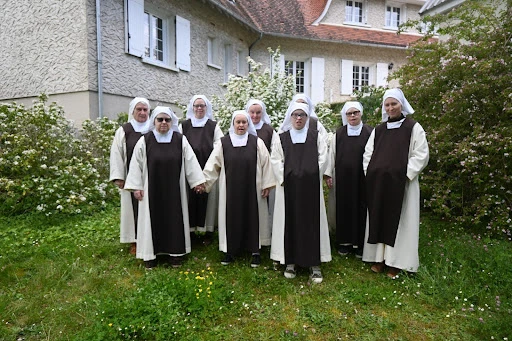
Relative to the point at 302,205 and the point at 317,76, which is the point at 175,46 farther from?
the point at 302,205

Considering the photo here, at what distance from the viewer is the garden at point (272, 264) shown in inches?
130

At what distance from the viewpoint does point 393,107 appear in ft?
13.6

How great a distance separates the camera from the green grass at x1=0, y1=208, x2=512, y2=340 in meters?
3.20

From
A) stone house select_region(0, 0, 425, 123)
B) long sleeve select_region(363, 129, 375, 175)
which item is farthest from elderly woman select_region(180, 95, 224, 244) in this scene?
stone house select_region(0, 0, 425, 123)

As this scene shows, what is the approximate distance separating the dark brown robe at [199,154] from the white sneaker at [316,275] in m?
1.73

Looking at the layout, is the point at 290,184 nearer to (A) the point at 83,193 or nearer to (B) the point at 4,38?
(A) the point at 83,193

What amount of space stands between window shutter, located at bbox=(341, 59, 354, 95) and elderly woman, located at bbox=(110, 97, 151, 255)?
1384 cm

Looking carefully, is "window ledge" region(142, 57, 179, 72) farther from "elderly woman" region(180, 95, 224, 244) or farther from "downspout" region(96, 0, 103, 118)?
"elderly woman" region(180, 95, 224, 244)

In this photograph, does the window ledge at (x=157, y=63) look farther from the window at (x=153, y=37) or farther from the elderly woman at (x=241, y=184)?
the elderly woman at (x=241, y=184)

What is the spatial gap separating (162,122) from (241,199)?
4.40 ft

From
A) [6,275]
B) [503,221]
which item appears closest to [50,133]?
[6,275]

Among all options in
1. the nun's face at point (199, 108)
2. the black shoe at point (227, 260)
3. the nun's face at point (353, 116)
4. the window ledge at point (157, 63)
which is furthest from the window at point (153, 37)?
the black shoe at point (227, 260)

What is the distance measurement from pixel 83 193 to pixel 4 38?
6.53 m

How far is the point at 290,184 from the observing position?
13.6 feet
